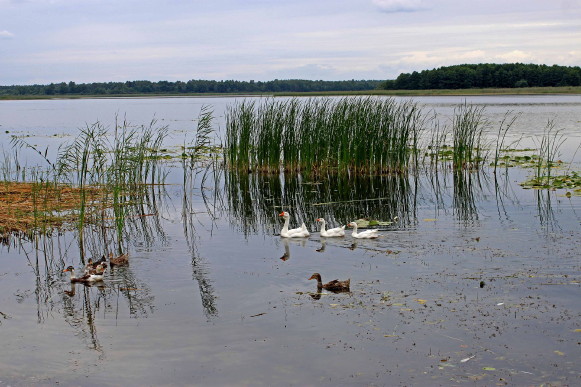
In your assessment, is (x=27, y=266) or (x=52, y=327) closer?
(x=52, y=327)

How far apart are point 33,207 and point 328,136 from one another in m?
9.61

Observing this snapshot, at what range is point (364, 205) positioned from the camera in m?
17.0

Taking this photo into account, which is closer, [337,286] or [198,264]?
[337,286]

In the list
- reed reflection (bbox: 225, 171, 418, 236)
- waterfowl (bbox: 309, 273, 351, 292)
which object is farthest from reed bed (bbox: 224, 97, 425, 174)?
waterfowl (bbox: 309, 273, 351, 292)

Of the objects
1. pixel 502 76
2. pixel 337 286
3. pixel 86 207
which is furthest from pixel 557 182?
pixel 502 76

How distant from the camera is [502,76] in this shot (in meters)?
90.2

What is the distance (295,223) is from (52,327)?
7.31m

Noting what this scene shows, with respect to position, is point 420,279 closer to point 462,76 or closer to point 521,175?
point 521,175

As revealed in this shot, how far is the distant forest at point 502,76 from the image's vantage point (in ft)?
291

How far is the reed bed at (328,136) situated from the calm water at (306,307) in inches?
250

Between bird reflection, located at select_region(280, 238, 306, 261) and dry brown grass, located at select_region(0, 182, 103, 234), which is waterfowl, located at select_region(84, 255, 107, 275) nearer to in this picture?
dry brown grass, located at select_region(0, 182, 103, 234)

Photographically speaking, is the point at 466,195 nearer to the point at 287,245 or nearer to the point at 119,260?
the point at 287,245

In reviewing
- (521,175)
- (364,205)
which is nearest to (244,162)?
(364,205)

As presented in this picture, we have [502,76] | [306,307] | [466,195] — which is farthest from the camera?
[502,76]
